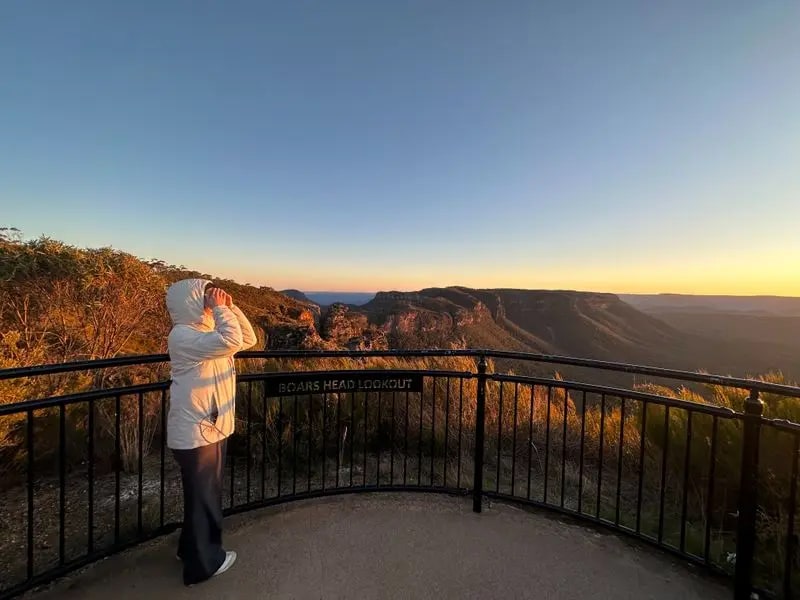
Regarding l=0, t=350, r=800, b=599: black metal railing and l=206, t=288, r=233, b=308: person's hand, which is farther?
l=0, t=350, r=800, b=599: black metal railing

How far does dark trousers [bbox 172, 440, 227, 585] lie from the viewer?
8.58 ft

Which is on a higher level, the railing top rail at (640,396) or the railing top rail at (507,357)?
the railing top rail at (507,357)

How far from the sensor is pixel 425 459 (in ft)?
18.8

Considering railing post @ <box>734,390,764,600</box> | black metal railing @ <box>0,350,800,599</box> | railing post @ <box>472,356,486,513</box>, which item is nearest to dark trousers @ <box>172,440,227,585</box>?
black metal railing @ <box>0,350,800,599</box>

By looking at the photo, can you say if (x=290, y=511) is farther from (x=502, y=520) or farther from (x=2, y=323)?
(x=2, y=323)

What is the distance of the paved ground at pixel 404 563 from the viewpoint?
263 cm

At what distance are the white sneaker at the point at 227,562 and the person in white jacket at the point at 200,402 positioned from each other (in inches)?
1.5

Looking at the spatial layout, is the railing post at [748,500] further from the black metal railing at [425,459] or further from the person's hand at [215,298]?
the person's hand at [215,298]

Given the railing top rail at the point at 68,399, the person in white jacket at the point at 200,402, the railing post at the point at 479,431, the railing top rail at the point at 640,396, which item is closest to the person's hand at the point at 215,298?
the person in white jacket at the point at 200,402

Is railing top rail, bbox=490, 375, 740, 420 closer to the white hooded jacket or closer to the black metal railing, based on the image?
the black metal railing

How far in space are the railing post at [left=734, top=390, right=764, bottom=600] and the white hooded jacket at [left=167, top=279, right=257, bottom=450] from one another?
3.21m

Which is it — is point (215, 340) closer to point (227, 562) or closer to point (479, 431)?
point (227, 562)

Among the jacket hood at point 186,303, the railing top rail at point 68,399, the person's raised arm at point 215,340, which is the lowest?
the railing top rail at point 68,399

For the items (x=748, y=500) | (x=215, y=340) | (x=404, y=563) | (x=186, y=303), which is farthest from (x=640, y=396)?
(x=186, y=303)
